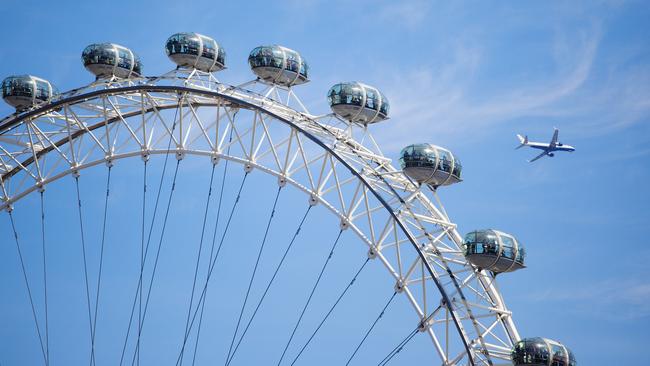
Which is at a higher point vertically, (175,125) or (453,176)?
(175,125)

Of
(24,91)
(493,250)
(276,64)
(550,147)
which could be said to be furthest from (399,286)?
(550,147)

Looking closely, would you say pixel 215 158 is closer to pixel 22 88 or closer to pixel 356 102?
pixel 356 102

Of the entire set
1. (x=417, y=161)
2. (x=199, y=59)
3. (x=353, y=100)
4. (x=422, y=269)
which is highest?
(x=199, y=59)

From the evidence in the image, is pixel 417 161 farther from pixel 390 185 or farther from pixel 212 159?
pixel 212 159

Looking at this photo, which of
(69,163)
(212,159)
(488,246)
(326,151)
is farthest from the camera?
(69,163)

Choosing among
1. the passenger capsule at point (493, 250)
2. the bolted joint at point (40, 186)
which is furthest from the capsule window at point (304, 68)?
the bolted joint at point (40, 186)

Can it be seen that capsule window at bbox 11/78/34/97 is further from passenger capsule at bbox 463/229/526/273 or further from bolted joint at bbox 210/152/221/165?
passenger capsule at bbox 463/229/526/273

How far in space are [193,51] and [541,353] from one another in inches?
849

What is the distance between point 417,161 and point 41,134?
802 inches

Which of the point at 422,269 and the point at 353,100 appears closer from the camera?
the point at 422,269

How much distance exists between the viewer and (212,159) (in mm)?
52844

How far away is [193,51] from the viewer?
5391 centimetres

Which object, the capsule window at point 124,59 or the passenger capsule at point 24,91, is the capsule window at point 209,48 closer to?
the capsule window at point 124,59

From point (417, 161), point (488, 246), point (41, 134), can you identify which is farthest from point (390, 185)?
point (41, 134)
